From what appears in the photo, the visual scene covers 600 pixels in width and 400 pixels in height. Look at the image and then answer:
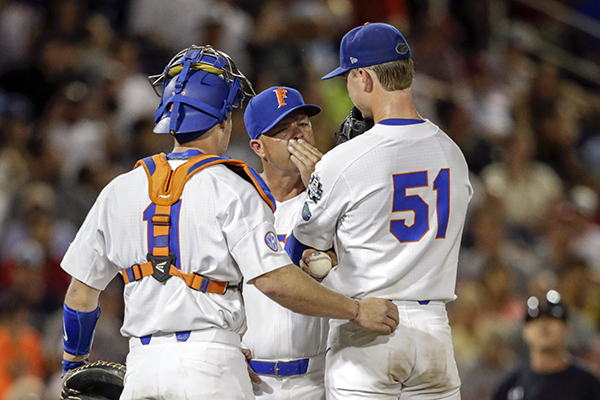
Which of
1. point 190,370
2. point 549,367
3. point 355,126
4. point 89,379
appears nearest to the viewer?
point 190,370

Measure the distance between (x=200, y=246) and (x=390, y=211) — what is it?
80 centimetres

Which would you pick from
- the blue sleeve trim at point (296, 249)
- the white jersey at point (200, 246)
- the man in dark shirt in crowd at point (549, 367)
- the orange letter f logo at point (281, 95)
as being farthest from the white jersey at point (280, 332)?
the man in dark shirt in crowd at point (549, 367)

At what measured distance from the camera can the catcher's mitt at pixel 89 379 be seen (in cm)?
315

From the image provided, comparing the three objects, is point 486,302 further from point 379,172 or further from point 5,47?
point 5,47

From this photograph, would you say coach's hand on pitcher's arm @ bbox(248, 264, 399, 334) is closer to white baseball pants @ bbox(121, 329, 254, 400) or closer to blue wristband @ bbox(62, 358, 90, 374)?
white baseball pants @ bbox(121, 329, 254, 400)

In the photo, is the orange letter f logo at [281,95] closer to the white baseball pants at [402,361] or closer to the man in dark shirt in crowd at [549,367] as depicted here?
the white baseball pants at [402,361]

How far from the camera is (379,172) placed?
2961 millimetres

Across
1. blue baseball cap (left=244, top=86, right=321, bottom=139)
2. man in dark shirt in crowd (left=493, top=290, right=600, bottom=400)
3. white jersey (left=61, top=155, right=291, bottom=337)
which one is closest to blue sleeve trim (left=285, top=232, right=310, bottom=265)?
white jersey (left=61, top=155, right=291, bottom=337)

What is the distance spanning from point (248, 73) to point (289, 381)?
5630mm

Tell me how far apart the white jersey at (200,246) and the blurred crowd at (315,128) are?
358 centimetres

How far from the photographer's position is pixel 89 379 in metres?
3.15

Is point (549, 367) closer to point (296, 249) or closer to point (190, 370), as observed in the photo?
point (296, 249)

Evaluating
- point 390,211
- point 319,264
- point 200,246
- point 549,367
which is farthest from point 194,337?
point 549,367

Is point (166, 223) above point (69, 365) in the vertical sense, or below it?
above
